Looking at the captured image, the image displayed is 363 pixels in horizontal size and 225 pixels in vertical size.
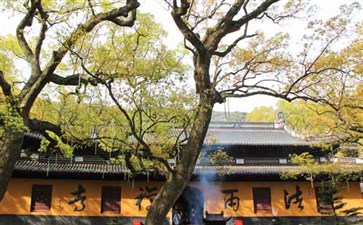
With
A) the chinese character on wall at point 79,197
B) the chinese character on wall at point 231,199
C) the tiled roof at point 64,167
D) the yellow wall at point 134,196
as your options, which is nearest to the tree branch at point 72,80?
the tiled roof at point 64,167

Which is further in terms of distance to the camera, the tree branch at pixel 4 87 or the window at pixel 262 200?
the window at pixel 262 200

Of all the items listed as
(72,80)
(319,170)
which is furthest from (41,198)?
(319,170)

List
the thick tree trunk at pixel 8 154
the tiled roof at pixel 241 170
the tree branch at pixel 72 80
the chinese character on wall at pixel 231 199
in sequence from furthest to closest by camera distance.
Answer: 1. the chinese character on wall at pixel 231 199
2. the tiled roof at pixel 241 170
3. the tree branch at pixel 72 80
4. the thick tree trunk at pixel 8 154

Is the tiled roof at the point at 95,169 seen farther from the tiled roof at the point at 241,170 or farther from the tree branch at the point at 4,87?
the tree branch at the point at 4,87

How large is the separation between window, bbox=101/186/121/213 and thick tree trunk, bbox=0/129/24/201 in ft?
28.9

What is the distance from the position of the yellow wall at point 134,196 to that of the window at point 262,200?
0.19 metres

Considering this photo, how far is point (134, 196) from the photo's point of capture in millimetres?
17469

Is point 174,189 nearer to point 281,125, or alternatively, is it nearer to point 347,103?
point 347,103

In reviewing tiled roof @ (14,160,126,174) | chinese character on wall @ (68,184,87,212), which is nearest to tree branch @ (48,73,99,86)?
tiled roof @ (14,160,126,174)

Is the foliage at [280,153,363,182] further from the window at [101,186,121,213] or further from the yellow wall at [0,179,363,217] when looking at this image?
the window at [101,186,121,213]

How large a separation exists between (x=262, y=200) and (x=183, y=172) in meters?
10.2

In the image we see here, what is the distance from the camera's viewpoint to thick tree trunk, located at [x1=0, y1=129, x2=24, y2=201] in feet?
28.4

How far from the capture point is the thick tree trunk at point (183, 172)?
873cm

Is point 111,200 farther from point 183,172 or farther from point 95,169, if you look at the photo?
point 183,172
